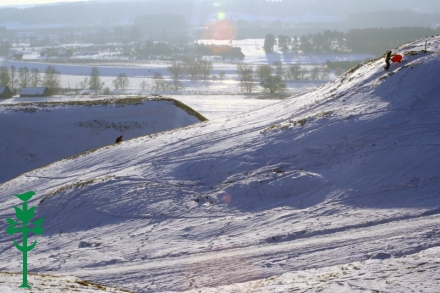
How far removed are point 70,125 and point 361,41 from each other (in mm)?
61705

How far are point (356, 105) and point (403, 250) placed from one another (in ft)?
33.4

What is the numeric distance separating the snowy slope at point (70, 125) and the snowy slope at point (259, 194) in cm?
828

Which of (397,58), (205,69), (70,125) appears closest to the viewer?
(397,58)

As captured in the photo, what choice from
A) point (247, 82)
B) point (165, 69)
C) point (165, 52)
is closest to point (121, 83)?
point (247, 82)

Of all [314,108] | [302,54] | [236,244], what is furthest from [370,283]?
[302,54]

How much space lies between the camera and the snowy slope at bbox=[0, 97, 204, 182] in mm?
28388

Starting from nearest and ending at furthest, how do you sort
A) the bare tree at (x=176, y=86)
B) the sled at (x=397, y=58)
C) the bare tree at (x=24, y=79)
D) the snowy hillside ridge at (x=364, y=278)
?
the snowy hillside ridge at (x=364, y=278)
the sled at (x=397, y=58)
the bare tree at (x=176, y=86)
the bare tree at (x=24, y=79)

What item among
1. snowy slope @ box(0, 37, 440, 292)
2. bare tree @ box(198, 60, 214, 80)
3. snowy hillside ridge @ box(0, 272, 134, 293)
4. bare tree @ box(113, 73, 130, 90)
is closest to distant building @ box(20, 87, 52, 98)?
bare tree @ box(113, 73, 130, 90)

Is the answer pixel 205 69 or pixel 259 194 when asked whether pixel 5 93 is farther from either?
pixel 259 194

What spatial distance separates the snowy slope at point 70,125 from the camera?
93.1ft

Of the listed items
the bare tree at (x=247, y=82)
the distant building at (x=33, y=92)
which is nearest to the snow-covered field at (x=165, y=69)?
the bare tree at (x=247, y=82)

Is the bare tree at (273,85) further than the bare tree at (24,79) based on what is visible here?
No

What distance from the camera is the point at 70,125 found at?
1220 inches

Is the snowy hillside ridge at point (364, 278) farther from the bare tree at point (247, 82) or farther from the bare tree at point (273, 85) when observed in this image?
the bare tree at point (247, 82)
